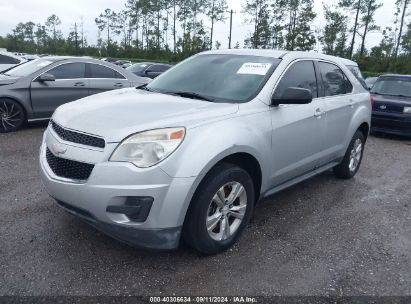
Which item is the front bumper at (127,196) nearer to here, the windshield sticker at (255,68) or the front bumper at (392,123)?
the windshield sticker at (255,68)

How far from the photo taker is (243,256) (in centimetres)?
320

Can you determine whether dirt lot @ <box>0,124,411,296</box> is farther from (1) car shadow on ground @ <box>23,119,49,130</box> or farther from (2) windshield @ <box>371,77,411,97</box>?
(2) windshield @ <box>371,77,411,97</box>

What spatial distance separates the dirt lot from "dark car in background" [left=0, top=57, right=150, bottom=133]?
2918mm

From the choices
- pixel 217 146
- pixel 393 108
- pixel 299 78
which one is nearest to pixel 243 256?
pixel 217 146

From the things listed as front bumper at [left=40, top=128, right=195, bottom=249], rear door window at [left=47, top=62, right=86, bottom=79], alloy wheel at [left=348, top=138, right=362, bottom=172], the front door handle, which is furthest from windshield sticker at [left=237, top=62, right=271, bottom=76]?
rear door window at [left=47, top=62, right=86, bottom=79]

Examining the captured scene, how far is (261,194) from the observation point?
140 inches

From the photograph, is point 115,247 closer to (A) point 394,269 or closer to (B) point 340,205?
(A) point 394,269

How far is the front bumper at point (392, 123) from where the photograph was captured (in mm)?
8781

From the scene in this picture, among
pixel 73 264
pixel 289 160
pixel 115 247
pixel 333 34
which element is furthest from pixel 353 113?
pixel 333 34

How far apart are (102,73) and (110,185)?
19.9 ft

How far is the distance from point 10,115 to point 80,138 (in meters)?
5.18

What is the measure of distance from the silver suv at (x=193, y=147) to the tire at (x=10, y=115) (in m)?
4.15

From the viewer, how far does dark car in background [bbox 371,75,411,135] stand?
8798mm

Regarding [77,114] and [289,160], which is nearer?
[77,114]
